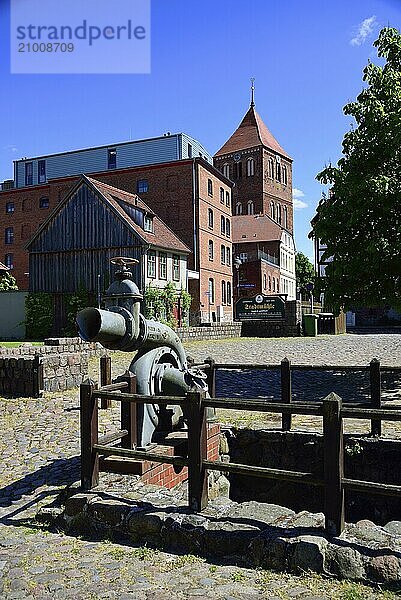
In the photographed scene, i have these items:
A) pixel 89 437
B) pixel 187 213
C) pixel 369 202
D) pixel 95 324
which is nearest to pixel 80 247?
pixel 187 213

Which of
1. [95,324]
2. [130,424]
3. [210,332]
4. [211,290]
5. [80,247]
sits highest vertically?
[80,247]

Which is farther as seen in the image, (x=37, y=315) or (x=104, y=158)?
(x=104, y=158)

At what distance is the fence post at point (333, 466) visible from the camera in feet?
14.9

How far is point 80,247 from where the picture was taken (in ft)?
121

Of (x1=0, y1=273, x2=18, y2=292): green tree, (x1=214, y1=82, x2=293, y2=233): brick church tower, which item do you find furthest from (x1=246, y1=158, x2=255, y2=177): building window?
(x1=0, y1=273, x2=18, y2=292): green tree

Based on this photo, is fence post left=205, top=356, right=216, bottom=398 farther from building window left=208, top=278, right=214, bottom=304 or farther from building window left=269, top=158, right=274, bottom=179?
building window left=269, top=158, right=274, bottom=179

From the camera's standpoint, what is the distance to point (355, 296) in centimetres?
1388

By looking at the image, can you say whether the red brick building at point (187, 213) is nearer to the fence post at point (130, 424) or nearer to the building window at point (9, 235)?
the building window at point (9, 235)

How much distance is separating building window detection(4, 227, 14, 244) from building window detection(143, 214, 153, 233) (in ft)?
66.2

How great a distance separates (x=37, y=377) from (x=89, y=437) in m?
7.39

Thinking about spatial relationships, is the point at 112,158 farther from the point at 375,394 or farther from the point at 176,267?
the point at 375,394

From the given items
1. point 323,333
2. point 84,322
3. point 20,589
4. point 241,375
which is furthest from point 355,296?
point 323,333

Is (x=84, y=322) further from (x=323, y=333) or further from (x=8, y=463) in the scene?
(x=323, y=333)

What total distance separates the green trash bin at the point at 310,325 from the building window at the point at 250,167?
5114 cm
